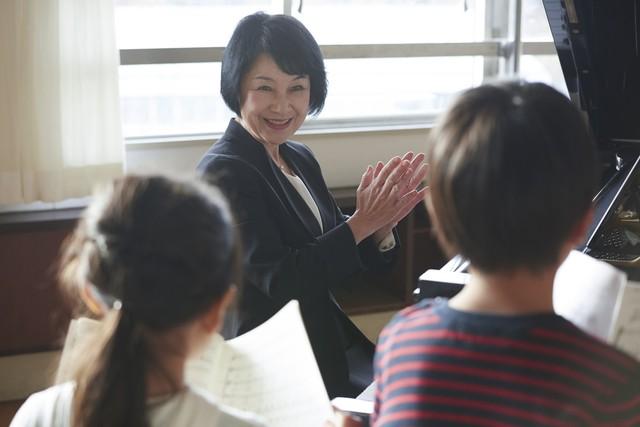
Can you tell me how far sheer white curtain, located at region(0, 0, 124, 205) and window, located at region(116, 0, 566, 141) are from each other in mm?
274

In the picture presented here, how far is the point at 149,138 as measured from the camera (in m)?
3.38

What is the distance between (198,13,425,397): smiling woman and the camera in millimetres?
1906

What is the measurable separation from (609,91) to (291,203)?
0.72 m

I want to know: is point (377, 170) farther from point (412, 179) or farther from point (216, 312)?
point (216, 312)

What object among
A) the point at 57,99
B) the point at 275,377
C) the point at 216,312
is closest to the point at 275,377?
the point at 275,377

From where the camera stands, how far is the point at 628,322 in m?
0.98

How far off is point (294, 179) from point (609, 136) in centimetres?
71

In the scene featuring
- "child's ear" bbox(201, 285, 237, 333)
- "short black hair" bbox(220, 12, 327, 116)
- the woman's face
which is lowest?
"child's ear" bbox(201, 285, 237, 333)

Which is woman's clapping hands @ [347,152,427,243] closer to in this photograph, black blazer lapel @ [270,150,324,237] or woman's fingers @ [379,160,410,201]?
woman's fingers @ [379,160,410,201]

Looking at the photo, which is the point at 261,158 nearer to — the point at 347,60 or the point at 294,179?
the point at 294,179

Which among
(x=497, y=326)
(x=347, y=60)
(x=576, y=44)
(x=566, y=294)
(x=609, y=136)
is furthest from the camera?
(x=347, y=60)

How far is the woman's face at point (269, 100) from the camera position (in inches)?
81.8

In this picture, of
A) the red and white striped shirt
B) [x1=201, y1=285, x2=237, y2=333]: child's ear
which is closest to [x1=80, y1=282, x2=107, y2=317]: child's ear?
[x1=201, y1=285, x2=237, y2=333]: child's ear

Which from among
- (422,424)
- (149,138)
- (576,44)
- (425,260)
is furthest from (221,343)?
(425,260)
